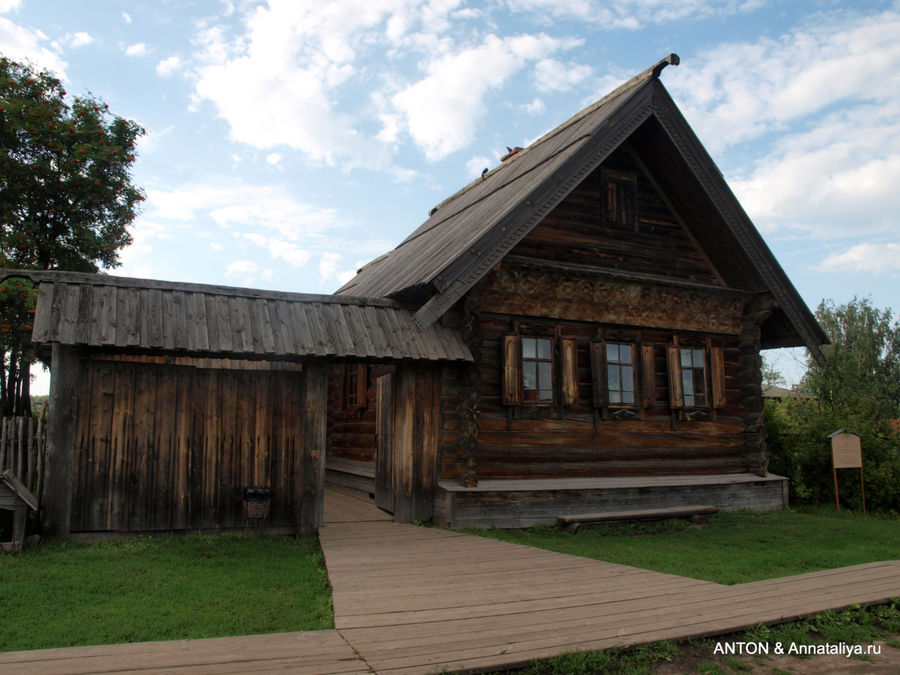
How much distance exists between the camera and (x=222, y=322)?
876 cm

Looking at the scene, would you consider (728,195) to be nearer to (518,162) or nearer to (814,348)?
(814,348)

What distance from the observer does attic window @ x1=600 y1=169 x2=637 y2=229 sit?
492 inches

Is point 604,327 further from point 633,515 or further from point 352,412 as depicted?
point 352,412

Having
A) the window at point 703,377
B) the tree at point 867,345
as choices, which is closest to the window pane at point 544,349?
the window at point 703,377

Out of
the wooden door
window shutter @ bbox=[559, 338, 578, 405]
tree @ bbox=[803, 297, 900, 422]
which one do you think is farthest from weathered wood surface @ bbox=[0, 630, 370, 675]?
tree @ bbox=[803, 297, 900, 422]

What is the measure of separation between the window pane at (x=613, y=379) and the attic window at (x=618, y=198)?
2.71 m

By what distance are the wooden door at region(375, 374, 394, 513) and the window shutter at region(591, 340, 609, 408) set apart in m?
3.61

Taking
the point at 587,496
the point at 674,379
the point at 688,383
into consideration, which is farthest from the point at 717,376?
the point at 587,496

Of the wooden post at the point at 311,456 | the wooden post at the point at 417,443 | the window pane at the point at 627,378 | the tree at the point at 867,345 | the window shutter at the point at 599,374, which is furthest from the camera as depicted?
the tree at the point at 867,345

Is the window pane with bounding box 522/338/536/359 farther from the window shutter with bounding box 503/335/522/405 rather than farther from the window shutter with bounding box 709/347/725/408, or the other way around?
the window shutter with bounding box 709/347/725/408

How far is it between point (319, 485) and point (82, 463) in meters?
2.90

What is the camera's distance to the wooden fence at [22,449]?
7.93m

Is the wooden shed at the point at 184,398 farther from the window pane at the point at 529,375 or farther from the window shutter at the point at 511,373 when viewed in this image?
the window pane at the point at 529,375

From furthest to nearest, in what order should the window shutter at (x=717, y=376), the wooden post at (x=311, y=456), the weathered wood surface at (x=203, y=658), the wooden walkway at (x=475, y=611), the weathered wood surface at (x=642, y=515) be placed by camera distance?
the window shutter at (x=717, y=376) → the weathered wood surface at (x=642, y=515) → the wooden post at (x=311, y=456) → the wooden walkway at (x=475, y=611) → the weathered wood surface at (x=203, y=658)
